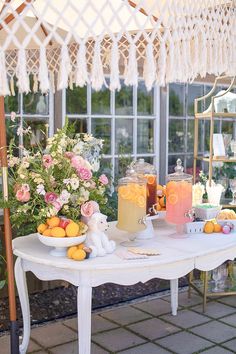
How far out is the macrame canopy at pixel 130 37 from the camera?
187cm

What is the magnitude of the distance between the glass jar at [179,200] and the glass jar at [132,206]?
0.83 feet

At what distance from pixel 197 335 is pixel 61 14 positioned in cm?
226

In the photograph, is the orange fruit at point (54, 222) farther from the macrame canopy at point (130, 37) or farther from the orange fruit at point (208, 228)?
the orange fruit at point (208, 228)

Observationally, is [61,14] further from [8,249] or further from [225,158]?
[225,158]

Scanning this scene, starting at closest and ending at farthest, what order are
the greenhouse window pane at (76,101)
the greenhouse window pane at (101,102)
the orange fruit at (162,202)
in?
the orange fruit at (162,202), the greenhouse window pane at (76,101), the greenhouse window pane at (101,102)

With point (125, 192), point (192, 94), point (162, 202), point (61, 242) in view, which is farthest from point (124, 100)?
point (61, 242)

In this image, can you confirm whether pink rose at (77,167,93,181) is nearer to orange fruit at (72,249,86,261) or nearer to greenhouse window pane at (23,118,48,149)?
orange fruit at (72,249,86,261)

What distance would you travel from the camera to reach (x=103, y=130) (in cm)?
495

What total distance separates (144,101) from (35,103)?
4.35 feet

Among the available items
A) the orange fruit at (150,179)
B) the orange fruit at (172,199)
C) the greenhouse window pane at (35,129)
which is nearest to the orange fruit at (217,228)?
the orange fruit at (172,199)

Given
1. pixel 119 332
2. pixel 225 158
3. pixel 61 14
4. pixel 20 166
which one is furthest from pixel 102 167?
pixel 61 14

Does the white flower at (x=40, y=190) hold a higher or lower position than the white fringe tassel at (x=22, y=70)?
lower

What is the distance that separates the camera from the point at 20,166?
2547 mm

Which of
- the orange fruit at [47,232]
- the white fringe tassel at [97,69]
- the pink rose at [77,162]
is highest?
the white fringe tassel at [97,69]
